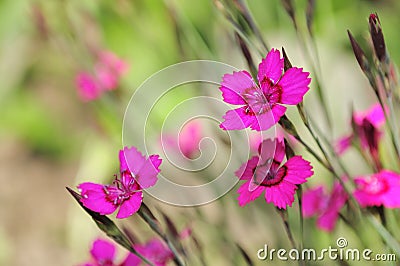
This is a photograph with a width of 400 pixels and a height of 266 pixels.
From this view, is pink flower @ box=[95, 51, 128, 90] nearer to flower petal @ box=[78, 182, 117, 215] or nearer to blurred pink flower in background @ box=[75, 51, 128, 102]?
blurred pink flower in background @ box=[75, 51, 128, 102]

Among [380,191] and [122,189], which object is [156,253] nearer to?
[122,189]

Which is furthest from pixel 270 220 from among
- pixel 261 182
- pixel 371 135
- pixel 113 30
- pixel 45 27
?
pixel 113 30

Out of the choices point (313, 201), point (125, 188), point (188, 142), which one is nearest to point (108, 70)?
point (188, 142)

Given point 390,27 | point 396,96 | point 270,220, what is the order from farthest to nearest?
point 390,27 → point 270,220 → point 396,96

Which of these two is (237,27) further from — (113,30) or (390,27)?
(113,30)

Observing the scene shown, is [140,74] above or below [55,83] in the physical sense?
below

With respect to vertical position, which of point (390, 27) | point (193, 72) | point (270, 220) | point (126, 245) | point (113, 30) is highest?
point (113, 30)

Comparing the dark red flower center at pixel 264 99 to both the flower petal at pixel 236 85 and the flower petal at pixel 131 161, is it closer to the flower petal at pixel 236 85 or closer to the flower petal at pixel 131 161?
the flower petal at pixel 236 85
